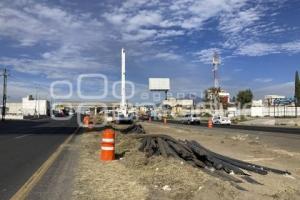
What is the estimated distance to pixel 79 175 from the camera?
43.5 feet

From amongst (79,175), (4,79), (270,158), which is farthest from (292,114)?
(79,175)

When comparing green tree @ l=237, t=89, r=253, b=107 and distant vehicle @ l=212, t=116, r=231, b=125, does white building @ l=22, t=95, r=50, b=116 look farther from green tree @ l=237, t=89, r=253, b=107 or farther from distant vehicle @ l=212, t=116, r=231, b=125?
distant vehicle @ l=212, t=116, r=231, b=125

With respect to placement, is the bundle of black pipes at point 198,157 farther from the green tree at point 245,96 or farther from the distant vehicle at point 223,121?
the green tree at point 245,96

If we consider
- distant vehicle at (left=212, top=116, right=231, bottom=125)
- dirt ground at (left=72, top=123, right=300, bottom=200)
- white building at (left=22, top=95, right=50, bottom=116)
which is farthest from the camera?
white building at (left=22, top=95, right=50, bottom=116)

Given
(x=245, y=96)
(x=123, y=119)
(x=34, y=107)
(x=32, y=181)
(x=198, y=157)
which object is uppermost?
(x=245, y=96)

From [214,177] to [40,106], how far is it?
185006 millimetres

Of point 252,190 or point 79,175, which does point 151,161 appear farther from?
point 252,190

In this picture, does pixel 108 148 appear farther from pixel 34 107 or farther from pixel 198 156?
pixel 34 107

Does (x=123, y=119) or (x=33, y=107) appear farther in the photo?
(x=33, y=107)

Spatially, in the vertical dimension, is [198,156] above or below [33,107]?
below

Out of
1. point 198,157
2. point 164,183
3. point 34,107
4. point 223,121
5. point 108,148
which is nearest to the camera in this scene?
point 164,183

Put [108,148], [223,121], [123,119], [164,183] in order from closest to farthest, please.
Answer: [164,183] → [108,148] → [123,119] → [223,121]

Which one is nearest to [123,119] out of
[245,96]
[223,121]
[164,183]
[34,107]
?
[223,121]

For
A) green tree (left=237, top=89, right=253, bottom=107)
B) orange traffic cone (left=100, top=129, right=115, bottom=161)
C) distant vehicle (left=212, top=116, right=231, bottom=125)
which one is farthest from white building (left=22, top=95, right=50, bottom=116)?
orange traffic cone (left=100, top=129, right=115, bottom=161)
